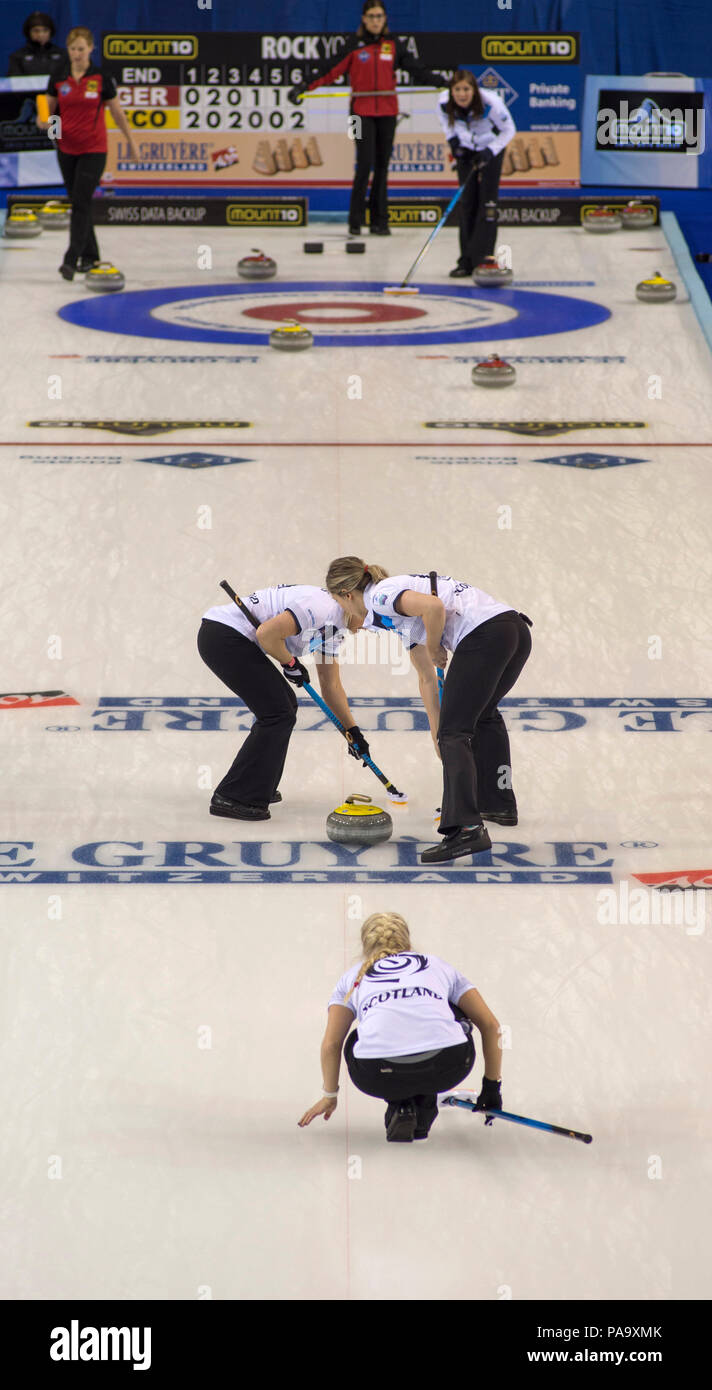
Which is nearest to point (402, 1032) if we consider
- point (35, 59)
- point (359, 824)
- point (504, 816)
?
point (359, 824)

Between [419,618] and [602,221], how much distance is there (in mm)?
11075

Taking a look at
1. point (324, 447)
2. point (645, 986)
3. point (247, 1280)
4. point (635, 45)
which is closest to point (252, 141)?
point (635, 45)

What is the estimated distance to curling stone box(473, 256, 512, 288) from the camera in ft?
45.8

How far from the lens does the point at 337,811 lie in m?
6.03

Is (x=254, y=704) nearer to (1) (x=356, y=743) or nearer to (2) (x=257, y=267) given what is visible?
(1) (x=356, y=743)

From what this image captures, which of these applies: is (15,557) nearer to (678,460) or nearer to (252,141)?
(678,460)

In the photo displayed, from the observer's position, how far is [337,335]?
12.8m

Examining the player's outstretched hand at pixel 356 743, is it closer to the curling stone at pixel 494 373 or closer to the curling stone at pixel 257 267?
the curling stone at pixel 494 373

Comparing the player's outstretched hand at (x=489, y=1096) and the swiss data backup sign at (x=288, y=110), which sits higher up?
the swiss data backup sign at (x=288, y=110)

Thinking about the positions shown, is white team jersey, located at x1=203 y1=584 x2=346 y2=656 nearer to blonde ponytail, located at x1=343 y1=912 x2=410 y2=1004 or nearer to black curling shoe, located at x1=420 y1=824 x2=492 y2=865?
black curling shoe, located at x1=420 y1=824 x2=492 y2=865

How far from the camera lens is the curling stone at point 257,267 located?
14.1 m

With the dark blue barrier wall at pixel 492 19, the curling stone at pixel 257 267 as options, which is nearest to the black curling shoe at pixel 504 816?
the curling stone at pixel 257 267

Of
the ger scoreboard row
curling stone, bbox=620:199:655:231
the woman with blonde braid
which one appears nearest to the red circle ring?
curling stone, bbox=620:199:655:231

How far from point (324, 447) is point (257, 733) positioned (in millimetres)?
4540
